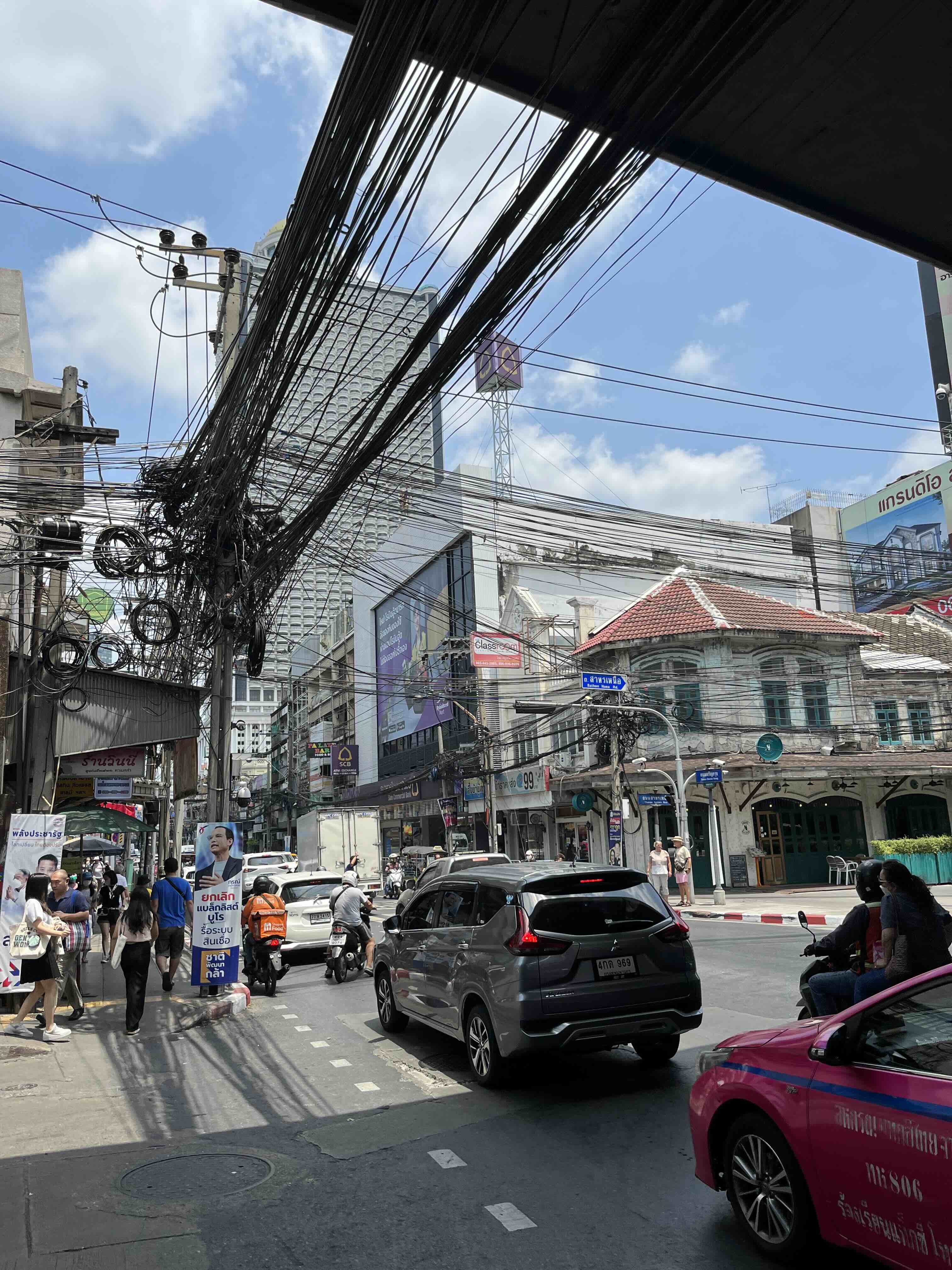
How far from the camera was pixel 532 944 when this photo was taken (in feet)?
24.4

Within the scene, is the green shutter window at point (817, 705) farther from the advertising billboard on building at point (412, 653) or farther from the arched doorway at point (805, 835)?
the advertising billboard on building at point (412, 653)

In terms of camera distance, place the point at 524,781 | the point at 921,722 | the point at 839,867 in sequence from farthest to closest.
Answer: the point at 524,781 → the point at 921,722 → the point at 839,867

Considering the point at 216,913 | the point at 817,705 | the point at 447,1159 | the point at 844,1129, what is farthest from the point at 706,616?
the point at 844,1129

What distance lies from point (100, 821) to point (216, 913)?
813 centimetres

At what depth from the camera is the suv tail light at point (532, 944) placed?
7.41 metres

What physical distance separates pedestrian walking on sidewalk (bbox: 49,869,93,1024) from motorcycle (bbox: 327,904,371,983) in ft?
11.8

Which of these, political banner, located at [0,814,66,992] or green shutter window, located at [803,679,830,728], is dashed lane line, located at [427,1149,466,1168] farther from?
green shutter window, located at [803,679,830,728]

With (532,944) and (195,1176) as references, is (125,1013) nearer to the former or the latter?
(195,1176)

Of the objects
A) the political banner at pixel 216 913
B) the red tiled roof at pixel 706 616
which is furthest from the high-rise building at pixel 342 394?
the red tiled roof at pixel 706 616

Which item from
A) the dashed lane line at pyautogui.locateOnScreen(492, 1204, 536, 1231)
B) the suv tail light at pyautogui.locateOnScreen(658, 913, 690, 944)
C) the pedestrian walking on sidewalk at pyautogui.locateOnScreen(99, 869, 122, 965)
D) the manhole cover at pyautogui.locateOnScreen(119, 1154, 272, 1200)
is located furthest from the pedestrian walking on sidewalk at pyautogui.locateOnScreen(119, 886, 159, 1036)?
the pedestrian walking on sidewalk at pyautogui.locateOnScreen(99, 869, 122, 965)

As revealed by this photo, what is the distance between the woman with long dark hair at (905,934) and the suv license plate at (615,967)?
1.70 metres

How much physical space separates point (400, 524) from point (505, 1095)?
55439 millimetres

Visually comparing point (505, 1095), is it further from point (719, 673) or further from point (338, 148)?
point (719, 673)

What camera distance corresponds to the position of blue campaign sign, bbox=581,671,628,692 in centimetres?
2397
